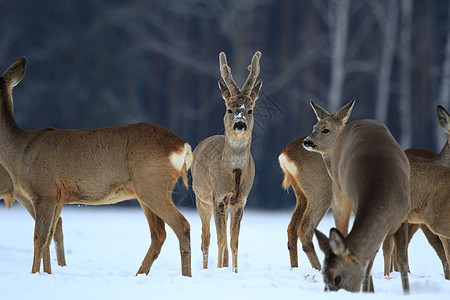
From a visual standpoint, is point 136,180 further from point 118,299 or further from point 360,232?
point 360,232

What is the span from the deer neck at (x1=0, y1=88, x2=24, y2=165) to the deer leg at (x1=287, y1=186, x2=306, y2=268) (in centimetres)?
358

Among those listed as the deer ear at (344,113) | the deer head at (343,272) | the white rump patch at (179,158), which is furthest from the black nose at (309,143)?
the deer head at (343,272)

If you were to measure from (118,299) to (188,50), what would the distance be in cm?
1980

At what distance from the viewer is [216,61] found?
23.8m

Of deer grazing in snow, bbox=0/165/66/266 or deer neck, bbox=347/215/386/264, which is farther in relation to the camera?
deer grazing in snow, bbox=0/165/66/266

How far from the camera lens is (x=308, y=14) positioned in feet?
79.7

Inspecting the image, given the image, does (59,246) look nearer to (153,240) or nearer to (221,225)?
(153,240)

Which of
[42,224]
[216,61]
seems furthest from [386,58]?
[42,224]

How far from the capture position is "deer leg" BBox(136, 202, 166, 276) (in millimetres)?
7625

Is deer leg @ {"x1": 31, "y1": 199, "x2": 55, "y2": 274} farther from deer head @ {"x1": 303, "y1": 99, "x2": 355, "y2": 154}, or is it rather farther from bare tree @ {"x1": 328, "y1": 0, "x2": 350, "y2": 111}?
bare tree @ {"x1": 328, "y1": 0, "x2": 350, "y2": 111}

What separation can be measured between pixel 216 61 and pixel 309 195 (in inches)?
620

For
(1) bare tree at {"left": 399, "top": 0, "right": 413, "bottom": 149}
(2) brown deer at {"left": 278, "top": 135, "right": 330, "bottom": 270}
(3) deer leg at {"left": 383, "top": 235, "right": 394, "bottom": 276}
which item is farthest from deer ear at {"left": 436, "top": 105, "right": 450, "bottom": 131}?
(1) bare tree at {"left": 399, "top": 0, "right": 413, "bottom": 149}

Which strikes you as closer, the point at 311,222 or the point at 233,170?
the point at 233,170

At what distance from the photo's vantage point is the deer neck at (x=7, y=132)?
778 cm
